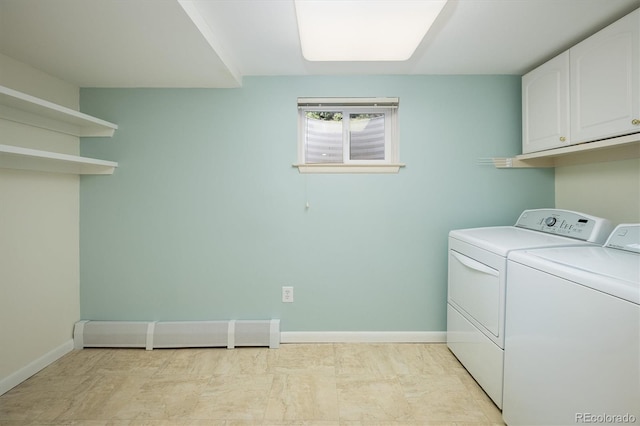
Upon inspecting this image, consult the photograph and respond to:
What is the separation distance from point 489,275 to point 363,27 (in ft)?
4.95

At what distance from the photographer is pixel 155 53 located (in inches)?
64.7

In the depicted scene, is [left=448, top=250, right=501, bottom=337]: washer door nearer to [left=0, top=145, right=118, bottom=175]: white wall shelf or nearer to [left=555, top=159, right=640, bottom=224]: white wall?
[left=555, top=159, right=640, bottom=224]: white wall

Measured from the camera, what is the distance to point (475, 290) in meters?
1.67

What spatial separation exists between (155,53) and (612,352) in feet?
8.10

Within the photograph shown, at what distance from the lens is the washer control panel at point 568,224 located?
147cm

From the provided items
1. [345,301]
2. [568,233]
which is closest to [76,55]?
[345,301]

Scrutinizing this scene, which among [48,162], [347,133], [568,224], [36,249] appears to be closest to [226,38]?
[347,133]

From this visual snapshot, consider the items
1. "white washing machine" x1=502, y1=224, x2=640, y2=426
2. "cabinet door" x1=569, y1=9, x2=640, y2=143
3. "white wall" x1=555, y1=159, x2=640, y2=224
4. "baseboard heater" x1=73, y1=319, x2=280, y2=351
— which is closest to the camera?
"white washing machine" x1=502, y1=224, x2=640, y2=426

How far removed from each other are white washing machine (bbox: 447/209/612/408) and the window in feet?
2.87

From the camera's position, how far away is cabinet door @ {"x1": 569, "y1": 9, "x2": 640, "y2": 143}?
1.31 m

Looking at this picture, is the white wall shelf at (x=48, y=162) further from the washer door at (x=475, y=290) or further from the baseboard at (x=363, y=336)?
the washer door at (x=475, y=290)

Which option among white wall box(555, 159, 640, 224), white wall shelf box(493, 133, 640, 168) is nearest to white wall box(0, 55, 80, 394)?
white wall shelf box(493, 133, 640, 168)

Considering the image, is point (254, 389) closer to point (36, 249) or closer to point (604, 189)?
point (36, 249)

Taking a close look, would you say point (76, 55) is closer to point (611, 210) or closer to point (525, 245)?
point (525, 245)
